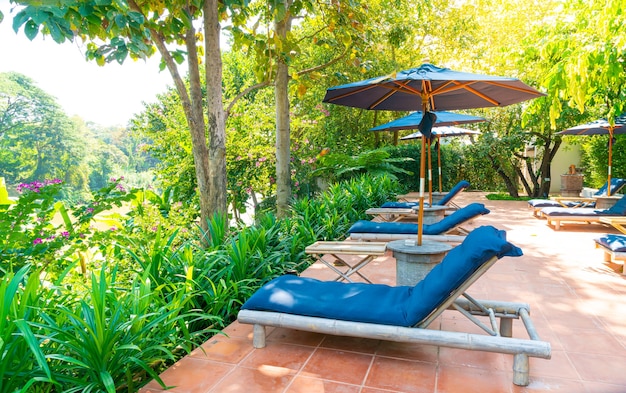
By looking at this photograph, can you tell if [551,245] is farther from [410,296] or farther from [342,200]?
[410,296]

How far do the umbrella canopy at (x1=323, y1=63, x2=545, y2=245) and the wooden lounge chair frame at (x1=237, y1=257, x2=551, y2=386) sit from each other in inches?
50.7

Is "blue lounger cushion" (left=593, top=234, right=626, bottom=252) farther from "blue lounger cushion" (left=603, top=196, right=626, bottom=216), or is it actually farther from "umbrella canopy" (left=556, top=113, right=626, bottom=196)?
"umbrella canopy" (left=556, top=113, right=626, bottom=196)

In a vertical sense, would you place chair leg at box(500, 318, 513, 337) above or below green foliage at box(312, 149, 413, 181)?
below

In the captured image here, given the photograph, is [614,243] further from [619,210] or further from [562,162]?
[562,162]

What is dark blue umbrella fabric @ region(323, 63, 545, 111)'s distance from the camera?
388 centimetres

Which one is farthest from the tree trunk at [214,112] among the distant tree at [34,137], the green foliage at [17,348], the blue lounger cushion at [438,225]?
the distant tree at [34,137]

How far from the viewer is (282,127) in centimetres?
733

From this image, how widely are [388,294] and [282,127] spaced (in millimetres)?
4696

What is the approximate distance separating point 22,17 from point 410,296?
3194 millimetres

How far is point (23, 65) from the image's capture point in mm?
58875

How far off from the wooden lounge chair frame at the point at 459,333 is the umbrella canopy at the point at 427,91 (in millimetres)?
1288

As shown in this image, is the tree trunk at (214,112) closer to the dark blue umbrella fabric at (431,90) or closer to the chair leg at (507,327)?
the dark blue umbrella fabric at (431,90)

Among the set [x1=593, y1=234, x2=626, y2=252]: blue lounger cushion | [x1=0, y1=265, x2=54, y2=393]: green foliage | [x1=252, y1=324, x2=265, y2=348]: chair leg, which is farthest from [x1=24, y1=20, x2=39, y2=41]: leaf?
[x1=593, y1=234, x2=626, y2=252]: blue lounger cushion

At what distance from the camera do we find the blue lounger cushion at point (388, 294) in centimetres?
271
